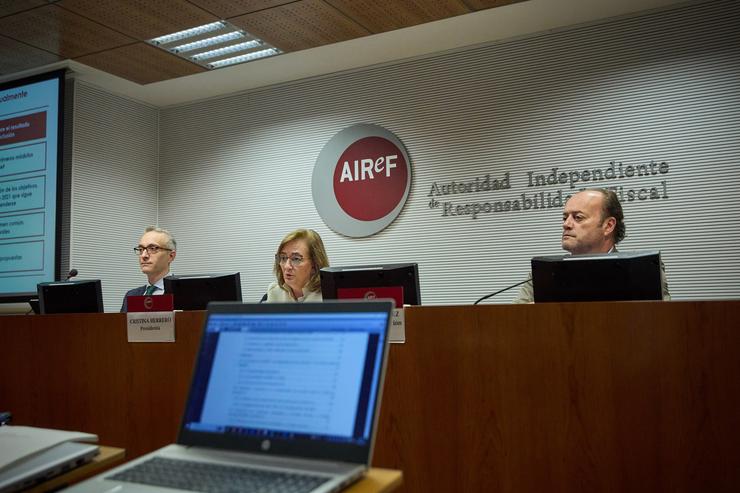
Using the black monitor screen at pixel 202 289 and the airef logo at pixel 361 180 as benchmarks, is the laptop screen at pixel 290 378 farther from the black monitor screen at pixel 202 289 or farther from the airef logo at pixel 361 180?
the airef logo at pixel 361 180

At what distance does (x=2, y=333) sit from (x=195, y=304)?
0.71 meters

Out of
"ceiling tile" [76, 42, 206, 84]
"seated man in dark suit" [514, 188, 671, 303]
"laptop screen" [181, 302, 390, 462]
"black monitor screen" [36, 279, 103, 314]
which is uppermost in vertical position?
"ceiling tile" [76, 42, 206, 84]

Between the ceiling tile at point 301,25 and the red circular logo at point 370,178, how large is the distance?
827 mm

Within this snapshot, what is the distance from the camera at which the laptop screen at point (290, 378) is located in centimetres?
96

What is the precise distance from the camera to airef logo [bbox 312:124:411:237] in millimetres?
4484

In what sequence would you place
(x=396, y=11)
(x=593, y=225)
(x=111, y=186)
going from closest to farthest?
(x=593, y=225) < (x=396, y=11) < (x=111, y=186)

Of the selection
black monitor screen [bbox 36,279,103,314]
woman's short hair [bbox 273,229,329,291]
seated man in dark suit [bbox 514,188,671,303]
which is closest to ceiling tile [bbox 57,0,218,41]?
woman's short hair [bbox 273,229,329,291]

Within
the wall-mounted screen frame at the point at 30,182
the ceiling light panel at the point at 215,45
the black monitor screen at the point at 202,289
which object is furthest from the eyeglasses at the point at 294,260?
the wall-mounted screen frame at the point at 30,182

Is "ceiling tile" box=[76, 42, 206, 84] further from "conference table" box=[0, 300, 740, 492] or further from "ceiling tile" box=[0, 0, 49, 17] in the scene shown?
"conference table" box=[0, 300, 740, 492]

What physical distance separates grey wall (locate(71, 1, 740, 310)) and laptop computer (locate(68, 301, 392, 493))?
10.5 feet

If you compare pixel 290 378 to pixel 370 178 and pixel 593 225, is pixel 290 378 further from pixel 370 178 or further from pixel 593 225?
pixel 370 178

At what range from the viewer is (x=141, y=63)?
4.45 meters

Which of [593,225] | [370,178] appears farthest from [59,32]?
[593,225]

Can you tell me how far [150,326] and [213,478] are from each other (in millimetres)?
1145
